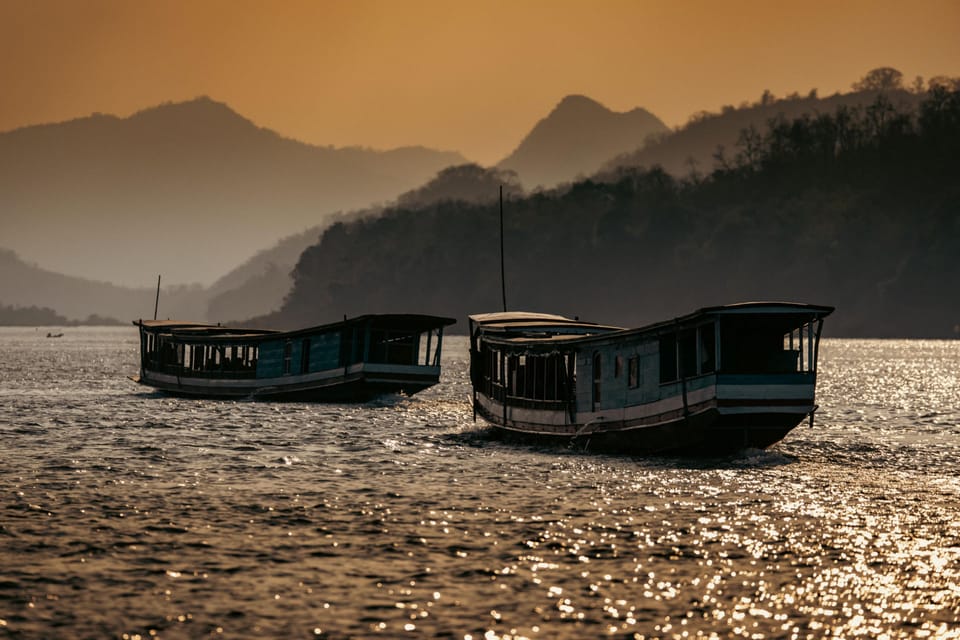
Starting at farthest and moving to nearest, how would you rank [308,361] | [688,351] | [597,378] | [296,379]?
[296,379] < [308,361] < [597,378] < [688,351]

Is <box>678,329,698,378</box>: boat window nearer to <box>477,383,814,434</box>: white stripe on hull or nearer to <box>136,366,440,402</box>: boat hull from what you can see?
<box>477,383,814,434</box>: white stripe on hull

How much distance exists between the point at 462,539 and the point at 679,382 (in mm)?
12000

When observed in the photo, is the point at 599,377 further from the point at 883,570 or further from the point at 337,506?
the point at 883,570

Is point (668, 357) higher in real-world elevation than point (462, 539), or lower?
higher

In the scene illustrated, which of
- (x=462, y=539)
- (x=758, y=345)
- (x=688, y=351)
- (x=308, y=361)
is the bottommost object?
(x=462, y=539)

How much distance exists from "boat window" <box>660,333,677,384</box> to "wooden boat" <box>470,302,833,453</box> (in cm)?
3

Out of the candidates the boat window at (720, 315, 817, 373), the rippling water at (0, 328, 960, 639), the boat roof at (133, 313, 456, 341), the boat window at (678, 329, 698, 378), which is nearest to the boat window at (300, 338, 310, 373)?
the boat roof at (133, 313, 456, 341)

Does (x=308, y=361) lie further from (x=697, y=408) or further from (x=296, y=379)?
(x=697, y=408)

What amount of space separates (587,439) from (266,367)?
25.6 meters

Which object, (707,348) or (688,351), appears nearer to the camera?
(707,348)

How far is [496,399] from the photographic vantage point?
1602 inches

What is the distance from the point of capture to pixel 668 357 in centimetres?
3288

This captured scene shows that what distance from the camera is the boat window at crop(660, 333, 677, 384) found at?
3272 centimetres

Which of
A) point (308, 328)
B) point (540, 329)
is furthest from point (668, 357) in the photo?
point (308, 328)
